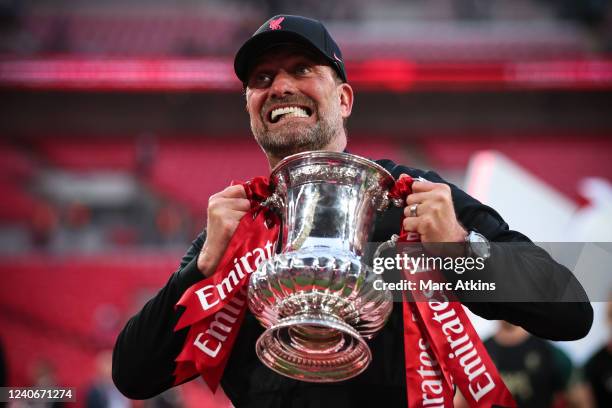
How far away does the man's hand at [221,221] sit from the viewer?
1.29m

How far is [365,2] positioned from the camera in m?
12.0

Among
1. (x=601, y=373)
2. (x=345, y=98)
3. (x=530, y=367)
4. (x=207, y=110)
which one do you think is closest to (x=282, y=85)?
(x=345, y=98)

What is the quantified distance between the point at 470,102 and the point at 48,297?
6131 millimetres

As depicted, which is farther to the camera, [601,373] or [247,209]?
[601,373]

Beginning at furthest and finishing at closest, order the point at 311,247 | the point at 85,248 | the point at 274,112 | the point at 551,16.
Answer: the point at 551,16 < the point at 85,248 < the point at 274,112 < the point at 311,247

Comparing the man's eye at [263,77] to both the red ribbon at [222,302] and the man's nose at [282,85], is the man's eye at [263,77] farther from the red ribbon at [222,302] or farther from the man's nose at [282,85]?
the red ribbon at [222,302]

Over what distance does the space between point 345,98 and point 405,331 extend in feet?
1.70

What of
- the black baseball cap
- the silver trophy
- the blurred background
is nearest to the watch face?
the silver trophy

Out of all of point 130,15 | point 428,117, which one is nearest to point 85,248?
point 130,15

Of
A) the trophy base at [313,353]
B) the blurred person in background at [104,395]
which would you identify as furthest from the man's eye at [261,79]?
the blurred person in background at [104,395]

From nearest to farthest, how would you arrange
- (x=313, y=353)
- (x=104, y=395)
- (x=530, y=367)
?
(x=313, y=353), (x=530, y=367), (x=104, y=395)

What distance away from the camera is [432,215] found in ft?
3.78

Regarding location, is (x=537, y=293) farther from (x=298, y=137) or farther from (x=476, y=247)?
(x=298, y=137)

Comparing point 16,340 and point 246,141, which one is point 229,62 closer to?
point 246,141
